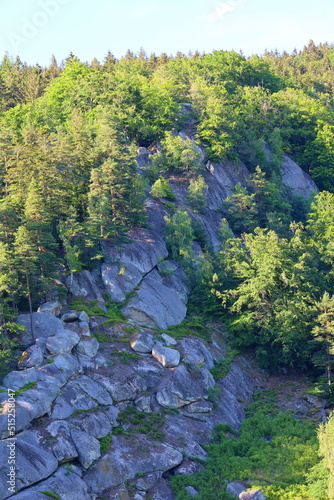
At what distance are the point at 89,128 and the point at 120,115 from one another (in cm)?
967

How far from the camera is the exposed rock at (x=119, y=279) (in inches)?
1719

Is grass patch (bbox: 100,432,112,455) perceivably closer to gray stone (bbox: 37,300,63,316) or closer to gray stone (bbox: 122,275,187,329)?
gray stone (bbox: 37,300,63,316)

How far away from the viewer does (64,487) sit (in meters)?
26.4

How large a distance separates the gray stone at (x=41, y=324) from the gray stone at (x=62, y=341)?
1.82 ft

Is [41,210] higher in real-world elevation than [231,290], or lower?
higher

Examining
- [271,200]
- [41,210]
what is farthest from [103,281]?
[271,200]

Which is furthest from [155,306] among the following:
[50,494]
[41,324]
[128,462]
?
[50,494]

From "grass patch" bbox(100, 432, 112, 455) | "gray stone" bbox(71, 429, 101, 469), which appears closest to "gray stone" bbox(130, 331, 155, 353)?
"grass patch" bbox(100, 432, 112, 455)

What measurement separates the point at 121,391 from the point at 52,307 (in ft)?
25.7

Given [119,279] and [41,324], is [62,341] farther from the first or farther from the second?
[119,279]

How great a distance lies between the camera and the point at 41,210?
129ft

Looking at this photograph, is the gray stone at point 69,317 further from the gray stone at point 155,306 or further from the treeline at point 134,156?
the gray stone at point 155,306

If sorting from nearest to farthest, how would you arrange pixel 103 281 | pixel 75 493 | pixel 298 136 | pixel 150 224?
pixel 75 493, pixel 103 281, pixel 150 224, pixel 298 136

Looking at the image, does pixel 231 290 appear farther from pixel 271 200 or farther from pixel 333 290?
pixel 271 200
